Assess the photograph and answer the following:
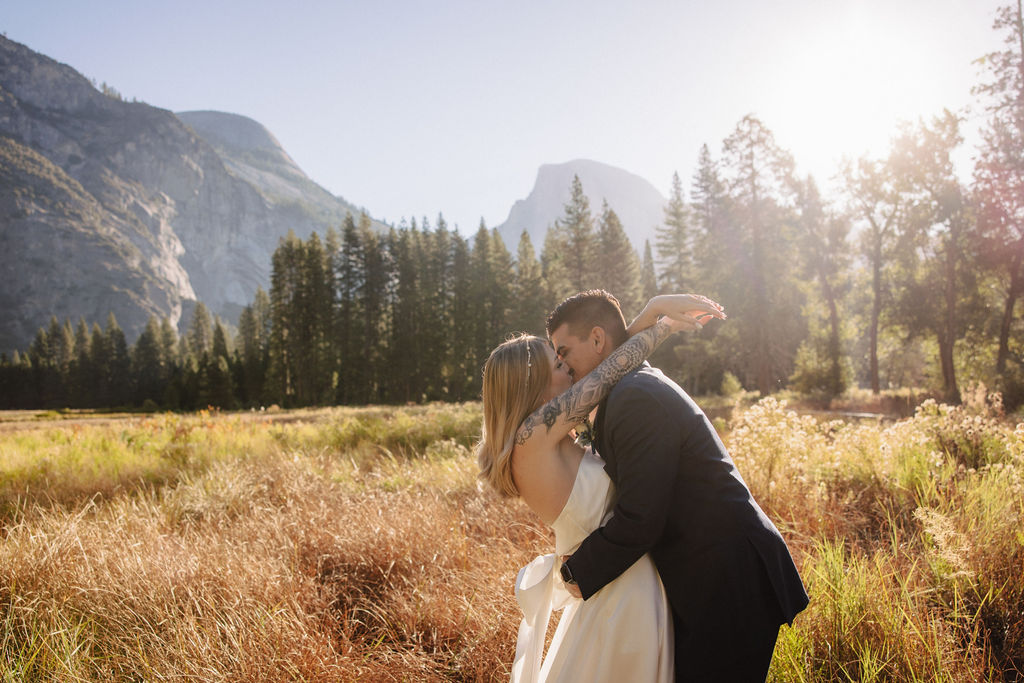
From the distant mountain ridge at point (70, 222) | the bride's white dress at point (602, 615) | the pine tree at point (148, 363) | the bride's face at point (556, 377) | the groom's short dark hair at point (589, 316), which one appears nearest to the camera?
the bride's white dress at point (602, 615)

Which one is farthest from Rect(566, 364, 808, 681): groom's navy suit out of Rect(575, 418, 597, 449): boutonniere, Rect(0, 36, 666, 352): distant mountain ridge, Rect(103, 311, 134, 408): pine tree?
Rect(0, 36, 666, 352): distant mountain ridge

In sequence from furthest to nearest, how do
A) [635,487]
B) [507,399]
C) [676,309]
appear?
[676,309] < [507,399] < [635,487]

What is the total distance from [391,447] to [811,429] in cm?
817

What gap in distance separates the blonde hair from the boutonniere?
0.93 feet

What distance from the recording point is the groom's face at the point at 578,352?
8.03 ft

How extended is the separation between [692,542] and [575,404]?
2.27ft

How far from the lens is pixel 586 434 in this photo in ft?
7.86

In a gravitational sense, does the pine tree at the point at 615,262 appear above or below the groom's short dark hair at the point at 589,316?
above

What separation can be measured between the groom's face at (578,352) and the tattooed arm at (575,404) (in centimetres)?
22

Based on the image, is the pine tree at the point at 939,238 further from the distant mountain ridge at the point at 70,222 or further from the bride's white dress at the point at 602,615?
the distant mountain ridge at the point at 70,222

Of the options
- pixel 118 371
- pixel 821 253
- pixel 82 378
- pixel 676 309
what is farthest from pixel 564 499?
pixel 82 378

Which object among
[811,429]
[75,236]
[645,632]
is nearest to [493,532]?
[645,632]

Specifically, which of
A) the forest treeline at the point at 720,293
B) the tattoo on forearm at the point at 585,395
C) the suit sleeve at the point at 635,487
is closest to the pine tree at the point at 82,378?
the forest treeline at the point at 720,293

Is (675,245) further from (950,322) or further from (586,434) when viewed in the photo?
(586,434)
